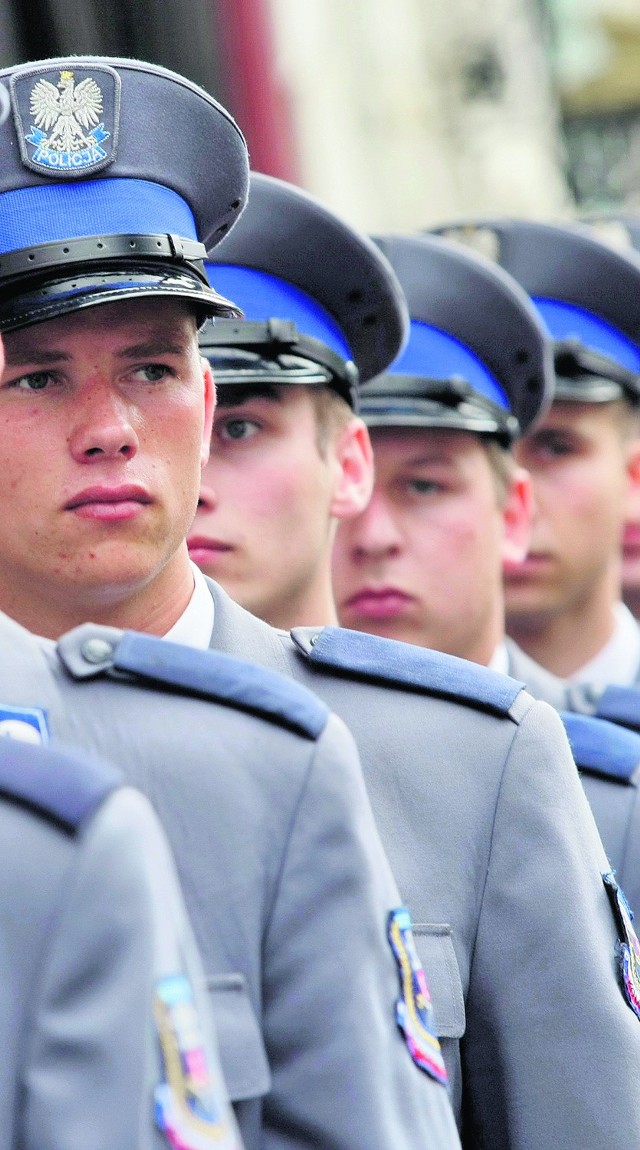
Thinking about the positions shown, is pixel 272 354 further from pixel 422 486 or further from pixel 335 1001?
pixel 335 1001

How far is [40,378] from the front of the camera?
2.37m

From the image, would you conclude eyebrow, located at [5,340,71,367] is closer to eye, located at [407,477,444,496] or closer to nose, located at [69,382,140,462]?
nose, located at [69,382,140,462]

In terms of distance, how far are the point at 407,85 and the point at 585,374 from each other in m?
6.08

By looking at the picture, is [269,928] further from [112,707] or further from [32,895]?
[32,895]

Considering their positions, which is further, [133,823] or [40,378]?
[40,378]

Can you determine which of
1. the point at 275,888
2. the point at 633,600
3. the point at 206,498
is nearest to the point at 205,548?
the point at 206,498

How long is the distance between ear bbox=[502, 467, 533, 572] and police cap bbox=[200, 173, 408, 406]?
581 millimetres

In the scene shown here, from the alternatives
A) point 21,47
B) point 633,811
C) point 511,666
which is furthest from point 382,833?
point 21,47

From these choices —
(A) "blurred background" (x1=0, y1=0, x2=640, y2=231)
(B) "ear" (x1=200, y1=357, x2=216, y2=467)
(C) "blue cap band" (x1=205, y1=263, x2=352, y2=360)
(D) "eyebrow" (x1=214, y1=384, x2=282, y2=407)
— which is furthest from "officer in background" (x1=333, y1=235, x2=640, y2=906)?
(A) "blurred background" (x1=0, y1=0, x2=640, y2=231)

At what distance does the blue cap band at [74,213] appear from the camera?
241cm

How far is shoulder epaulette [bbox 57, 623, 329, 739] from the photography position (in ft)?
6.68

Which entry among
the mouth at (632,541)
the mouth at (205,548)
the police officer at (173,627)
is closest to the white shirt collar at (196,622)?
the police officer at (173,627)

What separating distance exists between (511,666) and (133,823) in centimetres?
245

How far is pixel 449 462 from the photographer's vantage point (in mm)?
3922
